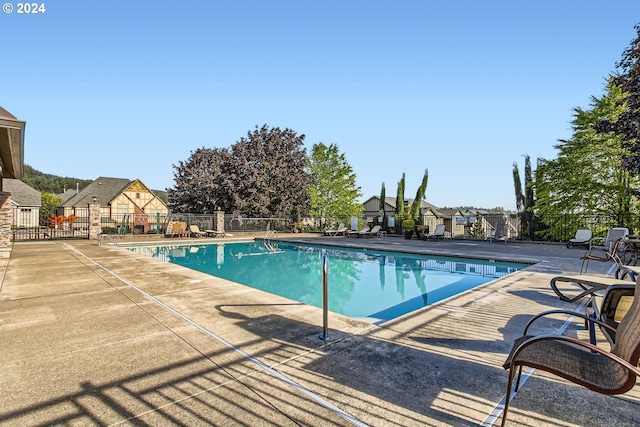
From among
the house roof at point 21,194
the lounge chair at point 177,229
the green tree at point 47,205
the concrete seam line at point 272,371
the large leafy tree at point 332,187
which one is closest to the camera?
the concrete seam line at point 272,371

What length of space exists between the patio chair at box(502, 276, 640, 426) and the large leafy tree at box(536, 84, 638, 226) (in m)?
15.1

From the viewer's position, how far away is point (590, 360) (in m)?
1.88

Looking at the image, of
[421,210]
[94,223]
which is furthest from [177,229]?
[421,210]

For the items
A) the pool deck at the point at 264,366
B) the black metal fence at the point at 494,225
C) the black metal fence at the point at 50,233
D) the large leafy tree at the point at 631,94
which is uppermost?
the large leafy tree at the point at 631,94

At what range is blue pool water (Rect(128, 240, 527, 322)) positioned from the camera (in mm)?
6801

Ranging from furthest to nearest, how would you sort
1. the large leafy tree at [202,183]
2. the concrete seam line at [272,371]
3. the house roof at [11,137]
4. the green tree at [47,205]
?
the green tree at [47,205], the large leafy tree at [202,183], the house roof at [11,137], the concrete seam line at [272,371]

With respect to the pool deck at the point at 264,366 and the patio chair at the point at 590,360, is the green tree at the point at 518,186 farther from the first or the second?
the patio chair at the point at 590,360

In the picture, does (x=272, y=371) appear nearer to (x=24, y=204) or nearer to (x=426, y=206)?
(x=426, y=206)

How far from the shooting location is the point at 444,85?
45.7 ft

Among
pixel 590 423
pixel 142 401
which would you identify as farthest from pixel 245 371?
pixel 590 423

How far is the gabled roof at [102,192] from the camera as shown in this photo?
3528 centimetres

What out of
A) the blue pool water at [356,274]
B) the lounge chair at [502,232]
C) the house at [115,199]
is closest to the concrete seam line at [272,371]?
the blue pool water at [356,274]

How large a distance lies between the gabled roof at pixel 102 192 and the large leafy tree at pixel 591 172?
1558 inches

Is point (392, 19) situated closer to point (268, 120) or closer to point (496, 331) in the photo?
point (496, 331)
